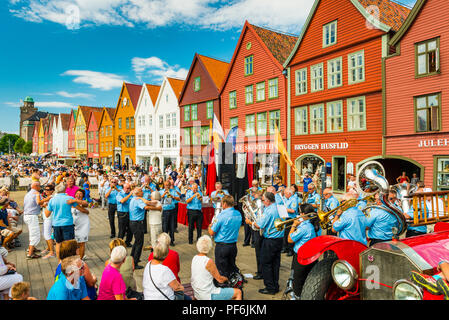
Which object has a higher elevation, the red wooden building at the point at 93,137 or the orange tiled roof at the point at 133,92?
the orange tiled roof at the point at 133,92

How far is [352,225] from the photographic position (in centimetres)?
553

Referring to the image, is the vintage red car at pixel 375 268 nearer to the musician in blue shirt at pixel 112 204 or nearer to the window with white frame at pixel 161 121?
the musician in blue shirt at pixel 112 204

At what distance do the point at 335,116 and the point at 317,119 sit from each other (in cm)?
143

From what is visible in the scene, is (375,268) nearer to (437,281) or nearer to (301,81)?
(437,281)

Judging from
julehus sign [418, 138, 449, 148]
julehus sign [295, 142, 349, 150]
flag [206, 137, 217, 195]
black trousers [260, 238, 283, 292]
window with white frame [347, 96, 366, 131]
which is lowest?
black trousers [260, 238, 283, 292]

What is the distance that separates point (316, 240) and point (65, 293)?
144 inches

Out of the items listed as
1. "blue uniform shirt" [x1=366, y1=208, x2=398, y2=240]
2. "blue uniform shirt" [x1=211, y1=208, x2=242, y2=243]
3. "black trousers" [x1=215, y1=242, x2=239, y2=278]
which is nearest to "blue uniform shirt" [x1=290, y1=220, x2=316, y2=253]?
"blue uniform shirt" [x1=211, y1=208, x2=242, y2=243]

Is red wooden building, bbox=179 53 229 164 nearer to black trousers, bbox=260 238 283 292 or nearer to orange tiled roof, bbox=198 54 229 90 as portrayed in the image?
orange tiled roof, bbox=198 54 229 90

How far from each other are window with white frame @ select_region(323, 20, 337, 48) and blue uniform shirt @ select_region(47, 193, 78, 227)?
1871cm

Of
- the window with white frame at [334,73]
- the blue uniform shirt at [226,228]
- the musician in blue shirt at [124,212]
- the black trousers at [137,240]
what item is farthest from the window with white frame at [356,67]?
the black trousers at [137,240]

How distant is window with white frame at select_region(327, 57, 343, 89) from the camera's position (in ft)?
62.4

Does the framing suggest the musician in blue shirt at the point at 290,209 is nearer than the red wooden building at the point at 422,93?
Yes

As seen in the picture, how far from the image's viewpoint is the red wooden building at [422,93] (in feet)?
47.5

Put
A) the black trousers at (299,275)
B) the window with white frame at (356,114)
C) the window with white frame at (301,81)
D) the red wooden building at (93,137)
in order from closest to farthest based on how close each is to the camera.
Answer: the black trousers at (299,275)
the window with white frame at (356,114)
the window with white frame at (301,81)
the red wooden building at (93,137)
